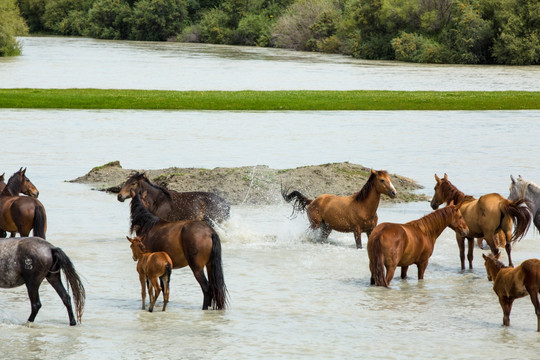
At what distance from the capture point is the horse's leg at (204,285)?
8.55 metres

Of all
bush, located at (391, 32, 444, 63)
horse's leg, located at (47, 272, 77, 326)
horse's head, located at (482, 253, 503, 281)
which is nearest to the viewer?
horse's leg, located at (47, 272, 77, 326)

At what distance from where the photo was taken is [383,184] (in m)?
11.4

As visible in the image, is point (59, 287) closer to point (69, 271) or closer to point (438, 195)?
point (69, 271)

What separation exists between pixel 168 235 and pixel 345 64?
52.7m

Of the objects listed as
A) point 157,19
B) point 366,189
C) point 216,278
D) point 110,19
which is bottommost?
point 110,19

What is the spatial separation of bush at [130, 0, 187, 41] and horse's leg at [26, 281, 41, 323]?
93655 mm

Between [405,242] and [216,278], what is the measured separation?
2.26 meters

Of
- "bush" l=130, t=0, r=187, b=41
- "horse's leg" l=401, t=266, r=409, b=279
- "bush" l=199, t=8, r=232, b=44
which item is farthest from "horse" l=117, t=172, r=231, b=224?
"bush" l=130, t=0, r=187, b=41

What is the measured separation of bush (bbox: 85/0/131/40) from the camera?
102231 mm

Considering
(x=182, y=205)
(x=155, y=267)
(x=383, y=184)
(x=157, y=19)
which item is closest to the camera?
(x=155, y=267)

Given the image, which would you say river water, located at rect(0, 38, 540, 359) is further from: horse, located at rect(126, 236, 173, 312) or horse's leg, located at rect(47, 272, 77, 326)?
horse, located at rect(126, 236, 173, 312)

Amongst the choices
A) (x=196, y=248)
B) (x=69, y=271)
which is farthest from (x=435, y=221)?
(x=69, y=271)

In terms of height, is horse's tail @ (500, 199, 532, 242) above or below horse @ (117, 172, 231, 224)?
above

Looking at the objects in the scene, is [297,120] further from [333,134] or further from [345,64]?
[345,64]
